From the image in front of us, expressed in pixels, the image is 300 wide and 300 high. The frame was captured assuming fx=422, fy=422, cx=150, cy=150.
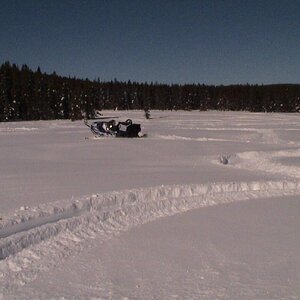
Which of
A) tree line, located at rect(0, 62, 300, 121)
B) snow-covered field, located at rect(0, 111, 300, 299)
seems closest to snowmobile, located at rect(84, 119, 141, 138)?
snow-covered field, located at rect(0, 111, 300, 299)

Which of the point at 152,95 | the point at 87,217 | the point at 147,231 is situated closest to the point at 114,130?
the point at 87,217

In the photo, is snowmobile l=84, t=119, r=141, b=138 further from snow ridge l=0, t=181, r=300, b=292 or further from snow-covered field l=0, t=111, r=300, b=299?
snow ridge l=0, t=181, r=300, b=292

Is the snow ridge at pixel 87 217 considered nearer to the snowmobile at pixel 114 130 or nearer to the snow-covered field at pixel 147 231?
the snow-covered field at pixel 147 231

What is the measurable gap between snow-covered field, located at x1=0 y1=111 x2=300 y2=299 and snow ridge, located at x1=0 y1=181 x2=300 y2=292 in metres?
0.02

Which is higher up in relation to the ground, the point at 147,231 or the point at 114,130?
the point at 114,130

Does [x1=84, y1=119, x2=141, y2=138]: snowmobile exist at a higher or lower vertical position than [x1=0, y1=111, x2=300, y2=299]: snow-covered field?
higher

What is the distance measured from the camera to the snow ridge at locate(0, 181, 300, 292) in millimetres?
5844

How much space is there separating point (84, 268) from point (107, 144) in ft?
49.2

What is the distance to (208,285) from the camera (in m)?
5.05

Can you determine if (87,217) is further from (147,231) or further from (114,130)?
(114,130)

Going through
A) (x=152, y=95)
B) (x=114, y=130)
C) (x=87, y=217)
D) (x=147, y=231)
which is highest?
(x=152, y=95)

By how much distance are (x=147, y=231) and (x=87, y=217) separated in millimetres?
1218

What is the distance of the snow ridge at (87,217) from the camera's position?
19.2 ft

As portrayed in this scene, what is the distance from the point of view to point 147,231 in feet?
24.1
